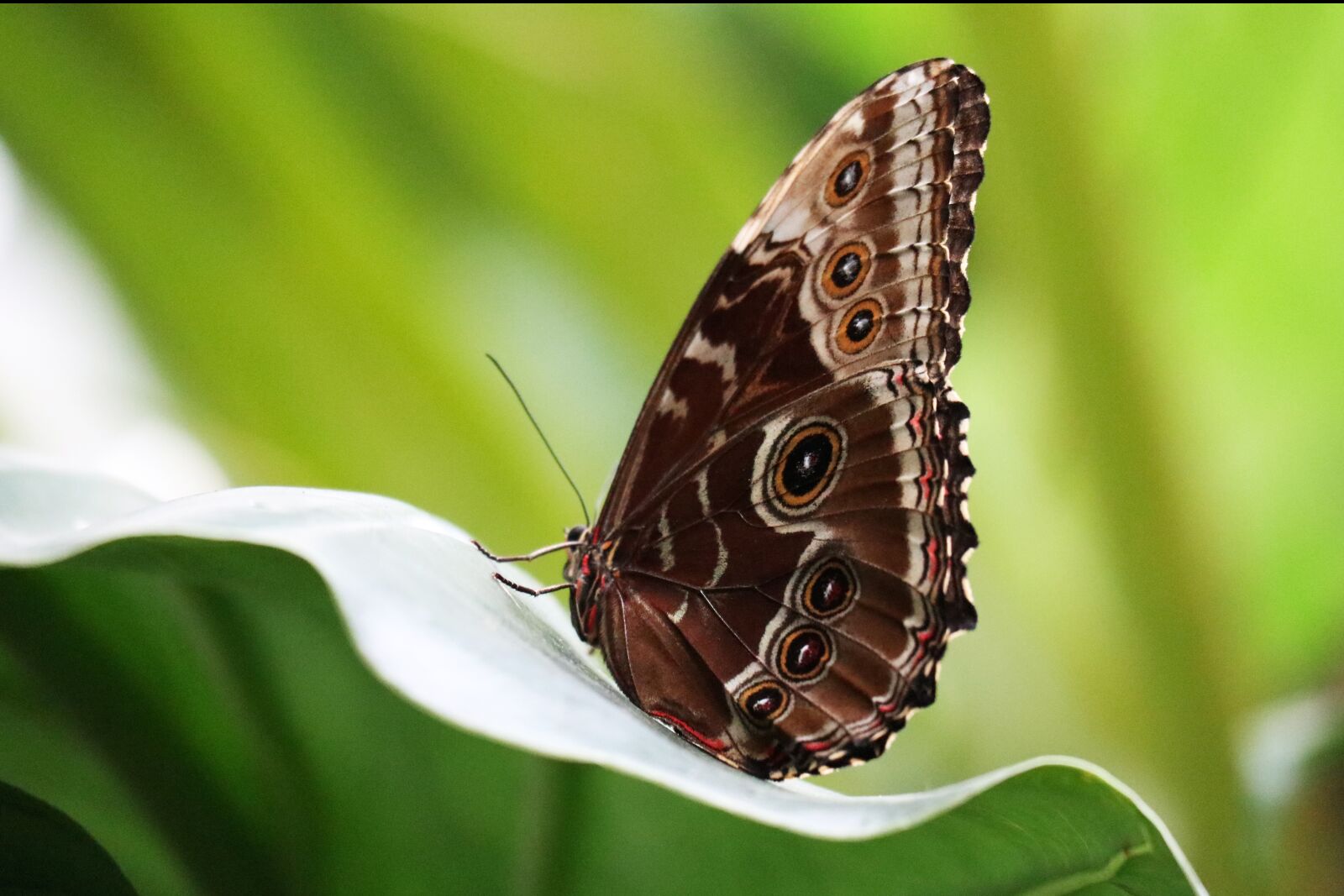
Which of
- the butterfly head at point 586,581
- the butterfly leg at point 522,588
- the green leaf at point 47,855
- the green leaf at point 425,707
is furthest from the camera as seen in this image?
the butterfly head at point 586,581

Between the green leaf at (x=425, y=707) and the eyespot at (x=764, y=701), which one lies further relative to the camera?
the eyespot at (x=764, y=701)

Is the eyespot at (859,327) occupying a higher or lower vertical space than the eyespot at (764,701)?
higher

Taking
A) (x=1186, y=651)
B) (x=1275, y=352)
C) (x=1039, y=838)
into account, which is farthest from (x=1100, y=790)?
(x=1275, y=352)

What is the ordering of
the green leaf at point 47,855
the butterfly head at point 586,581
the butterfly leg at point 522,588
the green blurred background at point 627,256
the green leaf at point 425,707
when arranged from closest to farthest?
the green leaf at point 425,707, the green leaf at point 47,855, the butterfly leg at point 522,588, the butterfly head at point 586,581, the green blurred background at point 627,256

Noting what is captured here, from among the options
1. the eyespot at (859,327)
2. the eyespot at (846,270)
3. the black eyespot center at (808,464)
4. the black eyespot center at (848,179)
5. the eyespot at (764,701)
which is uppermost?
the black eyespot center at (848,179)

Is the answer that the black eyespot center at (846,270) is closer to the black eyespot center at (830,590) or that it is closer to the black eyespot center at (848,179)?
the black eyespot center at (848,179)

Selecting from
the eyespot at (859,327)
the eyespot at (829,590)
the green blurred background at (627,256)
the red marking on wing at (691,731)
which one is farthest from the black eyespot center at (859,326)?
the green blurred background at (627,256)
